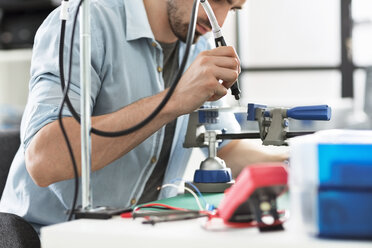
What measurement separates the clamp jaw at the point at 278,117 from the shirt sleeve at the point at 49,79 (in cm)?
34

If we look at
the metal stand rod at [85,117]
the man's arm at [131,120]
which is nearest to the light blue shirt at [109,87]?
the man's arm at [131,120]

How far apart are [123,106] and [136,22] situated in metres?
0.21

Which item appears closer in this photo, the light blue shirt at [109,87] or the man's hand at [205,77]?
the man's hand at [205,77]

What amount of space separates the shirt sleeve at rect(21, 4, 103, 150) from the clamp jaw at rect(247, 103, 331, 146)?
0.34 meters

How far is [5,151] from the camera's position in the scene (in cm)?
141

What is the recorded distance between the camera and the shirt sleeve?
3.59 ft

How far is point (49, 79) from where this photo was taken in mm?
1140

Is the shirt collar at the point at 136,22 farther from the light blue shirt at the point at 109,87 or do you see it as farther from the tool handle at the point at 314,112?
the tool handle at the point at 314,112

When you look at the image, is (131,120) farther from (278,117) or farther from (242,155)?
(242,155)

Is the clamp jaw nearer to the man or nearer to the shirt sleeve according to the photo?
the man

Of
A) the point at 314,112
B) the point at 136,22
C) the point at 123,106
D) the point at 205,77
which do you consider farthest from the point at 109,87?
the point at 314,112

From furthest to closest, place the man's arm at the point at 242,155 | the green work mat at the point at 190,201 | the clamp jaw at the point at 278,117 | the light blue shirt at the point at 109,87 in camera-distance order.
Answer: the man's arm at the point at 242,155
the light blue shirt at the point at 109,87
the clamp jaw at the point at 278,117
the green work mat at the point at 190,201

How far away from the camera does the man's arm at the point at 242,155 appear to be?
143 centimetres

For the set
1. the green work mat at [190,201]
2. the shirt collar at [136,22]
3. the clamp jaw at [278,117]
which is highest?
the shirt collar at [136,22]
